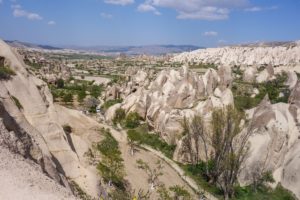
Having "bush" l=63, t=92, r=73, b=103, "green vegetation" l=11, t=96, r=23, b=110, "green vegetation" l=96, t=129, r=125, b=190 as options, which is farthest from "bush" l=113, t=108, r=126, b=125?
"green vegetation" l=11, t=96, r=23, b=110

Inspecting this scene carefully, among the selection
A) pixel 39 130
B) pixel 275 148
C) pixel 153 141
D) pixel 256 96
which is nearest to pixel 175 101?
pixel 153 141

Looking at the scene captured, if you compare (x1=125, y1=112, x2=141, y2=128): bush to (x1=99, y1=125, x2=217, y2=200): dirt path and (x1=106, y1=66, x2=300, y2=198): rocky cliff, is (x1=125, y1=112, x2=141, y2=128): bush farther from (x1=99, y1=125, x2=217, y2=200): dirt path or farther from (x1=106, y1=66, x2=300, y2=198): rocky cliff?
(x1=99, y1=125, x2=217, y2=200): dirt path

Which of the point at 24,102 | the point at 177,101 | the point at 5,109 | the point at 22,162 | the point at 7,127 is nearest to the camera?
the point at 22,162

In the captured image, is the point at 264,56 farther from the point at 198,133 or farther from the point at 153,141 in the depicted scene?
the point at 198,133

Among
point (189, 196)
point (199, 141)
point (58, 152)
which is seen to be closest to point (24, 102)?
point (58, 152)

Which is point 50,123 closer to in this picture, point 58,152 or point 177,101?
point 58,152

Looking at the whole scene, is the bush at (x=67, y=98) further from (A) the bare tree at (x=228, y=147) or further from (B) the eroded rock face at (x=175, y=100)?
(A) the bare tree at (x=228, y=147)

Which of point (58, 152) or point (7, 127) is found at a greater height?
point (7, 127)

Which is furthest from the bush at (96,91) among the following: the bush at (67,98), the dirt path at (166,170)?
the dirt path at (166,170)
